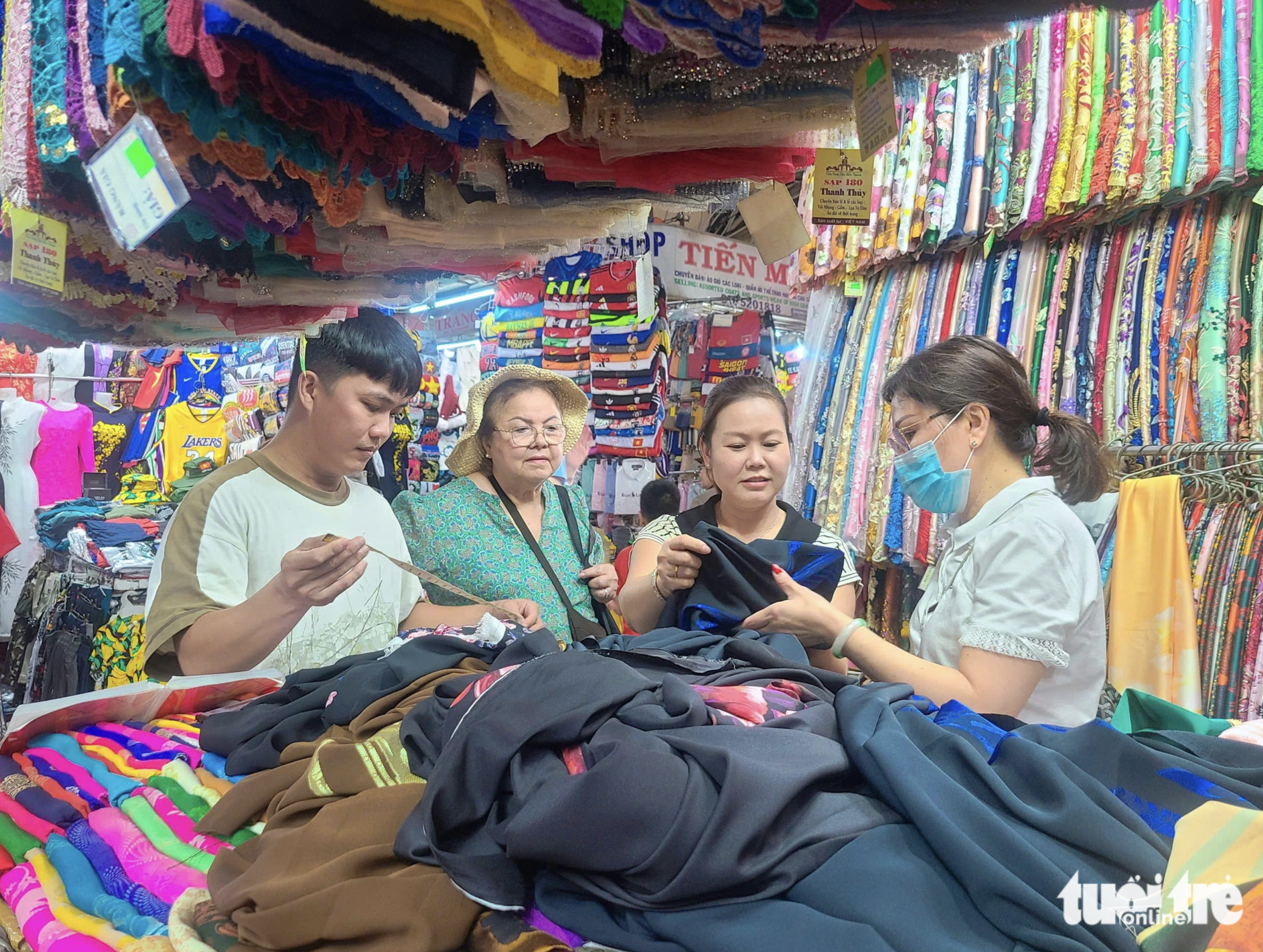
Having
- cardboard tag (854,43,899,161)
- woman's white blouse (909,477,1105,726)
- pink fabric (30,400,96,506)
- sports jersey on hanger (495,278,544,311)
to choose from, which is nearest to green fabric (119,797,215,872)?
woman's white blouse (909,477,1105,726)

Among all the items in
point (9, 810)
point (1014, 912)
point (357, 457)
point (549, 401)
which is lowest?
point (9, 810)

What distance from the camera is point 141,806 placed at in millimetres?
1187

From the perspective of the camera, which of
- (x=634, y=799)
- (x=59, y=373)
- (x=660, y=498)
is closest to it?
(x=634, y=799)

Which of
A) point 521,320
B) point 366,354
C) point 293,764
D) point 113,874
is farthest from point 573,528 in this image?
point 521,320

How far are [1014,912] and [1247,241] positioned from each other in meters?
2.48

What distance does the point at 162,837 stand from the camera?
1.10 meters

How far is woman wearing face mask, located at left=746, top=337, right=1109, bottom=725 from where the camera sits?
163 cm

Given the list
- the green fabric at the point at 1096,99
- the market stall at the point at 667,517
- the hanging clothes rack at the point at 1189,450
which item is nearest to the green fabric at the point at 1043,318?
the market stall at the point at 667,517

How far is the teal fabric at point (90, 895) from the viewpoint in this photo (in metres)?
0.93

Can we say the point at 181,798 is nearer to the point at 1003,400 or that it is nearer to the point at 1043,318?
the point at 1003,400

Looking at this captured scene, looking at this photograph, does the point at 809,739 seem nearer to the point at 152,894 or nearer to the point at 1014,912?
the point at 1014,912

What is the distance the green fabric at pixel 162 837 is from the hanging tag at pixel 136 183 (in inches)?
30.8

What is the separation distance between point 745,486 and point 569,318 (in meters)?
2.83

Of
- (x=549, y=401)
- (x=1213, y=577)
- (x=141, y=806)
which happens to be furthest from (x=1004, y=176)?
(x=141, y=806)
